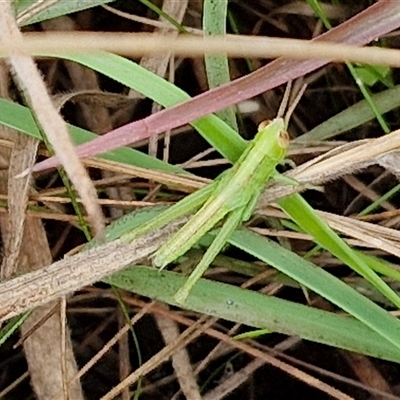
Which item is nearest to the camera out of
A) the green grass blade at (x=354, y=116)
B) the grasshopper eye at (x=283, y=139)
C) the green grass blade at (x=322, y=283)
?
the grasshopper eye at (x=283, y=139)

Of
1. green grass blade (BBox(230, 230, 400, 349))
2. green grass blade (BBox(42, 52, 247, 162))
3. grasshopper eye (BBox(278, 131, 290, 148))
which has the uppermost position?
green grass blade (BBox(42, 52, 247, 162))

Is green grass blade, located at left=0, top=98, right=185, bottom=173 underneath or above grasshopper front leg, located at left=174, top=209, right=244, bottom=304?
above

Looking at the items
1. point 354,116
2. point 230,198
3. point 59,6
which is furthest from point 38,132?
point 354,116

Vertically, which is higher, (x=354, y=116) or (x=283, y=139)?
(x=354, y=116)

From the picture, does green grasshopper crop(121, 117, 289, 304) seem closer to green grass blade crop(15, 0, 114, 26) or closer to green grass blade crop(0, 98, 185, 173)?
green grass blade crop(0, 98, 185, 173)

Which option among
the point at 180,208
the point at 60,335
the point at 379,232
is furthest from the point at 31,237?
the point at 379,232

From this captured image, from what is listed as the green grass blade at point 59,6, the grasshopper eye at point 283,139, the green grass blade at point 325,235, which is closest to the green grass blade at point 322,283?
the green grass blade at point 325,235

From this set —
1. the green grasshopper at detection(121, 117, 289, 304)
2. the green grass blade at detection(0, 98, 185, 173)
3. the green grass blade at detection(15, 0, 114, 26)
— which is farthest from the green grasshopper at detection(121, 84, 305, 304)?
the green grass blade at detection(15, 0, 114, 26)

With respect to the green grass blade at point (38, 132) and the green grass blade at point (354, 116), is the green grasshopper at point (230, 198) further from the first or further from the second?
the green grass blade at point (354, 116)

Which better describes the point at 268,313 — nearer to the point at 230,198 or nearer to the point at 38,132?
the point at 230,198

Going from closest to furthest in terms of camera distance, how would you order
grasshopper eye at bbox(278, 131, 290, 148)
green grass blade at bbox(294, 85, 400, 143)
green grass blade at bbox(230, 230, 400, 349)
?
1. grasshopper eye at bbox(278, 131, 290, 148)
2. green grass blade at bbox(230, 230, 400, 349)
3. green grass blade at bbox(294, 85, 400, 143)
